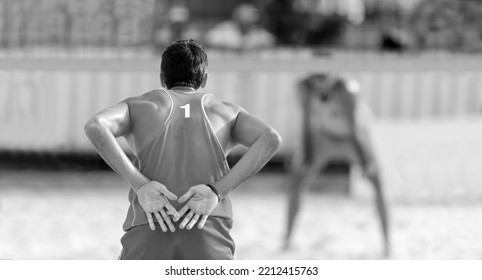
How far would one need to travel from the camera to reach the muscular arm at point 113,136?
5.66 ft

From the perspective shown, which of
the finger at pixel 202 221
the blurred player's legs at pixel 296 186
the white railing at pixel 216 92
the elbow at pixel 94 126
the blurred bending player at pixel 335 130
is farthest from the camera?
the white railing at pixel 216 92

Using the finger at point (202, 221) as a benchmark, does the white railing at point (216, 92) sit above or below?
below

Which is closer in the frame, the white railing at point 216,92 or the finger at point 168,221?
the finger at point 168,221

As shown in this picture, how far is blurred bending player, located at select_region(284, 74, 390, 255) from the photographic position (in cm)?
482

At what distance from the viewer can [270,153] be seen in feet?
5.90

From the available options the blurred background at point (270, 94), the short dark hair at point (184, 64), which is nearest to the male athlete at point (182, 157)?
the short dark hair at point (184, 64)

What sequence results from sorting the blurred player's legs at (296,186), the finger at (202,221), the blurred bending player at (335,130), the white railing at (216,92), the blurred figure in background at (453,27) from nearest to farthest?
the finger at (202,221) < the blurred bending player at (335,130) < the blurred player's legs at (296,186) < the blurred figure in background at (453,27) < the white railing at (216,92)

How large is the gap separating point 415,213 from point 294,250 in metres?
1.70

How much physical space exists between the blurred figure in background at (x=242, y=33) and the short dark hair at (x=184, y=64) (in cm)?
541

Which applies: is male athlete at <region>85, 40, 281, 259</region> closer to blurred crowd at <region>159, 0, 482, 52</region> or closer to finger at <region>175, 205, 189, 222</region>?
finger at <region>175, 205, 189, 222</region>

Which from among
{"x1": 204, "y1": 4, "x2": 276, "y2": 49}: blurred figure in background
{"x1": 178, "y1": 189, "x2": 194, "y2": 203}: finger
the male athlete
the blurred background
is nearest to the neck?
the male athlete

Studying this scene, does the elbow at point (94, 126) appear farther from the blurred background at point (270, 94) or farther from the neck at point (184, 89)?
the blurred background at point (270, 94)
